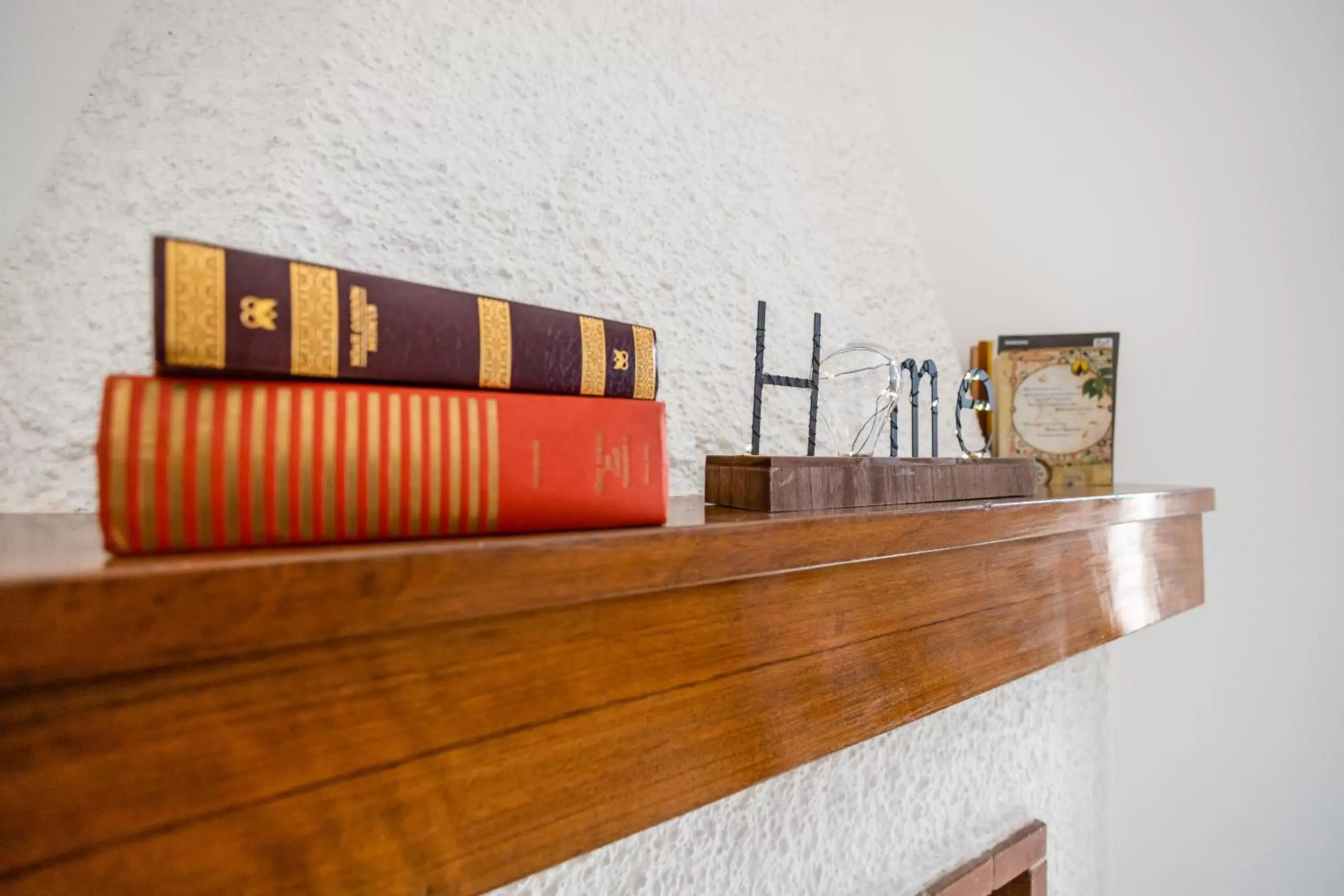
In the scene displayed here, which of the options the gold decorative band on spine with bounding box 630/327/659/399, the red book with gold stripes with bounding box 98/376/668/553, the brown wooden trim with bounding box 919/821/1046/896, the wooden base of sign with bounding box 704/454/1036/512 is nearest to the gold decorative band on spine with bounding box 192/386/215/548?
the red book with gold stripes with bounding box 98/376/668/553

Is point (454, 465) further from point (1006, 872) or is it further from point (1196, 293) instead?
point (1196, 293)

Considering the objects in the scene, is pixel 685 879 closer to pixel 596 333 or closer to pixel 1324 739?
pixel 596 333

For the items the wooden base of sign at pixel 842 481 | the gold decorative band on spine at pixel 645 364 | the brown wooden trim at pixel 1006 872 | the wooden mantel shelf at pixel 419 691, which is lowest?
the brown wooden trim at pixel 1006 872

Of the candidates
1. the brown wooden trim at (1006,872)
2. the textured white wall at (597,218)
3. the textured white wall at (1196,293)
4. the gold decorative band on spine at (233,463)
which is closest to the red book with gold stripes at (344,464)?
the gold decorative band on spine at (233,463)

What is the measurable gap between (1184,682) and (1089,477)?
531 mm

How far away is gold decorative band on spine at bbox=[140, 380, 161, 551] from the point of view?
10.9 inches

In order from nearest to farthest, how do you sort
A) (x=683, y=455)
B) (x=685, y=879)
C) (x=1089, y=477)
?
(x=685, y=879)
(x=683, y=455)
(x=1089, y=477)

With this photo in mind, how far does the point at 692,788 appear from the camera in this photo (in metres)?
0.42

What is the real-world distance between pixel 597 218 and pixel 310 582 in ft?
1.80

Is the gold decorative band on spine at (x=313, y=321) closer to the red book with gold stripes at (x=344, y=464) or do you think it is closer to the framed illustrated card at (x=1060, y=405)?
the red book with gold stripes at (x=344, y=464)

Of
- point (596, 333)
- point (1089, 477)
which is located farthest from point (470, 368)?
point (1089, 477)

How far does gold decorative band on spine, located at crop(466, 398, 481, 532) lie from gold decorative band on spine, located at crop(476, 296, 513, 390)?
0.9 inches

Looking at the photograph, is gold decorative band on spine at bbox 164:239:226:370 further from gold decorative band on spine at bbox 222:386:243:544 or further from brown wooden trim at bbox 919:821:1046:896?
brown wooden trim at bbox 919:821:1046:896

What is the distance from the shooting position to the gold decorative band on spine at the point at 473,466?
34 centimetres
